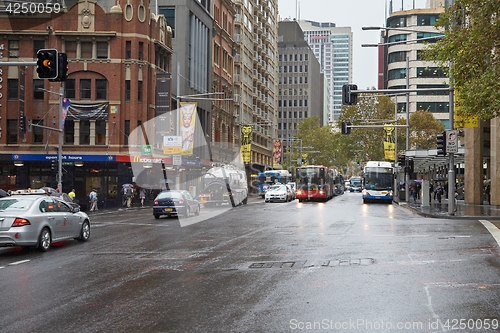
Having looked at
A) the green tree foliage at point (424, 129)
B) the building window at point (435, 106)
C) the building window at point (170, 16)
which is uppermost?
the building window at point (170, 16)

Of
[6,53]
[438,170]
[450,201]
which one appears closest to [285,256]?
[450,201]

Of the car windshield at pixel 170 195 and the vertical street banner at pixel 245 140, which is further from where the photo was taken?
the vertical street banner at pixel 245 140

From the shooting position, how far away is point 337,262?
14016 mm

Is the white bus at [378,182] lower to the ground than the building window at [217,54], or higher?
lower

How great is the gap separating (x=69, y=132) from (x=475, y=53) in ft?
125

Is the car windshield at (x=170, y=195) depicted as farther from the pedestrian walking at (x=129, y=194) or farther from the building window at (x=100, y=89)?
the building window at (x=100, y=89)

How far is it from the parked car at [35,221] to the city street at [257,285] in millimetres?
436

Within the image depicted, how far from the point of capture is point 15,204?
1705 centimetres

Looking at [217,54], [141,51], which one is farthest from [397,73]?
[141,51]

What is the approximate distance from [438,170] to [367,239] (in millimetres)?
62424

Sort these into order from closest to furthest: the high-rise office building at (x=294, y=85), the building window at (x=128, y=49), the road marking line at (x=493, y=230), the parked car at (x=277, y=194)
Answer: the road marking line at (x=493, y=230)
the building window at (x=128, y=49)
the parked car at (x=277, y=194)
the high-rise office building at (x=294, y=85)

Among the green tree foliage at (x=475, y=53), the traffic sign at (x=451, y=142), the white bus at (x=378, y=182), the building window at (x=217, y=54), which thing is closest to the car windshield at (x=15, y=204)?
→ the green tree foliage at (x=475, y=53)

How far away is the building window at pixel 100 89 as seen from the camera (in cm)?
5332

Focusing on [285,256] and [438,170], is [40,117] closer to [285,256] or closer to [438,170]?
[285,256]
